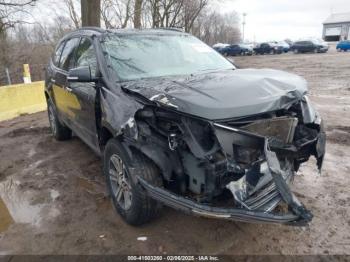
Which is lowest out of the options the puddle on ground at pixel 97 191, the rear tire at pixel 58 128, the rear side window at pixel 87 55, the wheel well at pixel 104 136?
the puddle on ground at pixel 97 191

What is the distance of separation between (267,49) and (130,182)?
138 ft

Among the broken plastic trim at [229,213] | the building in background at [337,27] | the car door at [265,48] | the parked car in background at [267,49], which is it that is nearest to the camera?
the broken plastic trim at [229,213]

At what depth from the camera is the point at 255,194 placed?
101 inches

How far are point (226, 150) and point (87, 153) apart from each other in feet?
11.7

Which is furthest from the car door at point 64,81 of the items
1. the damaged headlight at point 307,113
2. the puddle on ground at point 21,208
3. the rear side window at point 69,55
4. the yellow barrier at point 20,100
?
the yellow barrier at point 20,100

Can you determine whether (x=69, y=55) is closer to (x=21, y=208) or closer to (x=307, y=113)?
(x=21, y=208)

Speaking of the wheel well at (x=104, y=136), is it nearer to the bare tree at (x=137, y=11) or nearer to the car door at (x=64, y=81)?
the car door at (x=64, y=81)

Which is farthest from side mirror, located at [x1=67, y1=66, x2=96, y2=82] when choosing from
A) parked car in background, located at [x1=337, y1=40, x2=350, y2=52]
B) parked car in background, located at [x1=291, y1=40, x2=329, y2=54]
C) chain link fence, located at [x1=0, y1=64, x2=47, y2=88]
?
parked car in background, located at [x1=337, y1=40, x2=350, y2=52]

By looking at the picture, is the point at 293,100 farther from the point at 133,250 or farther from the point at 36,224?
the point at 36,224

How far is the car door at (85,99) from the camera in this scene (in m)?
3.99

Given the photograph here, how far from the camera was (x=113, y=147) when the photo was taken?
3.40 metres

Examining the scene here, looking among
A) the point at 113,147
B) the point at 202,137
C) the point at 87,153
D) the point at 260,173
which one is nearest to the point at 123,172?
the point at 113,147

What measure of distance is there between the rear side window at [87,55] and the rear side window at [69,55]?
0.24m

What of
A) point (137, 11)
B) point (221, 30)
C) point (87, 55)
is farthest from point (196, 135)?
point (221, 30)
